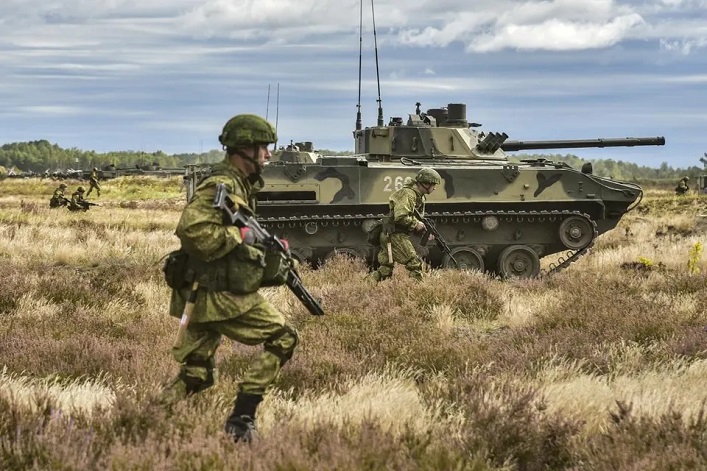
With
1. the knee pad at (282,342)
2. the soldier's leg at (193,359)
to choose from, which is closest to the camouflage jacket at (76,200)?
the soldier's leg at (193,359)

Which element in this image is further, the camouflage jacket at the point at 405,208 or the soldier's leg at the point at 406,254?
the soldier's leg at the point at 406,254

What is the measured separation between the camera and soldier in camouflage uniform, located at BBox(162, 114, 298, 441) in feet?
15.6

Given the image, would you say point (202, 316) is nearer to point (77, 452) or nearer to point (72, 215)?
point (77, 452)

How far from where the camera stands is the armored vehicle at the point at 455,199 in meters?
14.3

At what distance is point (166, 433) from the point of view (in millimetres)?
4547

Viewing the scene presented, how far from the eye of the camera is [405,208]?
10.9 metres

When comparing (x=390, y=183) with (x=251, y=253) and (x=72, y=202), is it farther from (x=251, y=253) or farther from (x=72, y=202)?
(x=72, y=202)

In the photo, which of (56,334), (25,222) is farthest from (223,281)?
(25,222)

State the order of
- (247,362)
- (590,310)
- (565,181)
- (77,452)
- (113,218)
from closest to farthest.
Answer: (77,452) < (247,362) < (590,310) < (565,181) < (113,218)

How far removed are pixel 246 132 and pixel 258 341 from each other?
1.19 meters

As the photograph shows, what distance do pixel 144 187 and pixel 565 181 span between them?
42.7 m

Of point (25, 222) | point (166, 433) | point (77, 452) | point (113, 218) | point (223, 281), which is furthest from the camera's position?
point (113, 218)

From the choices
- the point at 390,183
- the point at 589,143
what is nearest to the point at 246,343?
the point at 390,183

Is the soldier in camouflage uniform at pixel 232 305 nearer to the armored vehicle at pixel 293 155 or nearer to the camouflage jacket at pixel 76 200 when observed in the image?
the armored vehicle at pixel 293 155
